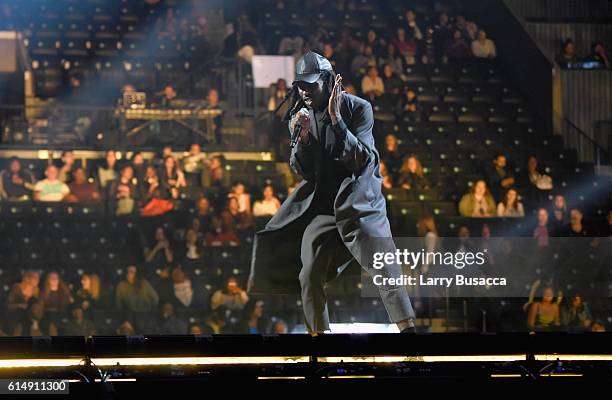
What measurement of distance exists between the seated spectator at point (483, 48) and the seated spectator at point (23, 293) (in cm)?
741

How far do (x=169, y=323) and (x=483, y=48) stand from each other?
22.9 ft

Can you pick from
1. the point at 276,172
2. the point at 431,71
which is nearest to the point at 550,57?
the point at 431,71

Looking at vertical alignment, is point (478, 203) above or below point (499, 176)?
below

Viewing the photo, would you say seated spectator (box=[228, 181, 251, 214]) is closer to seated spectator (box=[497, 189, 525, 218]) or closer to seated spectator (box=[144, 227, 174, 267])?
seated spectator (box=[144, 227, 174, 267])

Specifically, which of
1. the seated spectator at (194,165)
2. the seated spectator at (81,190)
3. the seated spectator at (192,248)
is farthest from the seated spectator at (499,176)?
the seated spectator at (81,190)

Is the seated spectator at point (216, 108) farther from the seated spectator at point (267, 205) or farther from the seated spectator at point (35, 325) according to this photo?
the seated spectator at point (35, 325)

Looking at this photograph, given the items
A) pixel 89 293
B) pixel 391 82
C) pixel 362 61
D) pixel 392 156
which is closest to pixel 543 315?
pixel 392 156

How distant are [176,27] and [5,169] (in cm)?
420

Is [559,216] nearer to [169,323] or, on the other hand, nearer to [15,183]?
[169,323]

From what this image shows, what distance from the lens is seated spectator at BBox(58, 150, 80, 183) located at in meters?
14.9

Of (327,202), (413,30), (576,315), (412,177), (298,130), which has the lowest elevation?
(576,315)

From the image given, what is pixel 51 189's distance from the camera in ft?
48.4

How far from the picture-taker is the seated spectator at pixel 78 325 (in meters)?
13.2

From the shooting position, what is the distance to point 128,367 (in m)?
7.35
